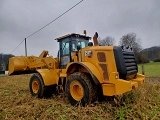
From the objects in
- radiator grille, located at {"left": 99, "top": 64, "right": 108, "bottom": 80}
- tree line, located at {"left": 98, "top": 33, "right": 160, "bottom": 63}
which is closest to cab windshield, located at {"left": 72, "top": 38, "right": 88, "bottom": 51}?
radiator grille, located at {"left": 99, "top": 64, "right": 108, "bottom": 80}

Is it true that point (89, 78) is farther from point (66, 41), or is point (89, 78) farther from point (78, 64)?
point (66, 41)

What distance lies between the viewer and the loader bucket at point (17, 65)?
29.6 feet

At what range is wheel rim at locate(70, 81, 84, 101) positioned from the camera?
21.0 feet

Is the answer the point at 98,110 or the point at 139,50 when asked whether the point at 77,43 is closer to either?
the point at 98,110

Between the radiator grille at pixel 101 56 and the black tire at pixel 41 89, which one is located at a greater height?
the radiator grille at pixel 101 56

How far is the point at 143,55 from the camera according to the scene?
58.0 meters

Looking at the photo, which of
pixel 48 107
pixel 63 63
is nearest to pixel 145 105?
pixel 48 107

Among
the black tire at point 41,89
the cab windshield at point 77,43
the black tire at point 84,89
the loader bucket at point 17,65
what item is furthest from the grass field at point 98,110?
the loader bucket at point 17,65

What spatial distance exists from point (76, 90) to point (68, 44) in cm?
202

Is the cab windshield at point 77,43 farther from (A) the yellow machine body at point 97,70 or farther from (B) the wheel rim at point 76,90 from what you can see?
(B) the wheel rim at point 76,90

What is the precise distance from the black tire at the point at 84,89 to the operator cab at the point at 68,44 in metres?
1.33

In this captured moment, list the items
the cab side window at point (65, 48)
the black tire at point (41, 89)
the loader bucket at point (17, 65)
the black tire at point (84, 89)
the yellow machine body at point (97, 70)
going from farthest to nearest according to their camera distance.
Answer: the loader bucket at point (17, 65)
the black tire at point (41, 89)
the cab side window at point (65, 48)
the black tire at point (84, 89)
the yellow machine body at point (97, 70)

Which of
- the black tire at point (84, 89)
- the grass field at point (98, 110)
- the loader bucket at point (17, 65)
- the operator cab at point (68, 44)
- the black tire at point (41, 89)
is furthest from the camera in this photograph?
the loader bucket at point (17, 65)

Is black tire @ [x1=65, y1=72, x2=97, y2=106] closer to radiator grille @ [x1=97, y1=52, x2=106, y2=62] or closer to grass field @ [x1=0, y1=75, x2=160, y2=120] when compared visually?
grass field @ [x1=0, y1=75, x2=160, y2=120]
